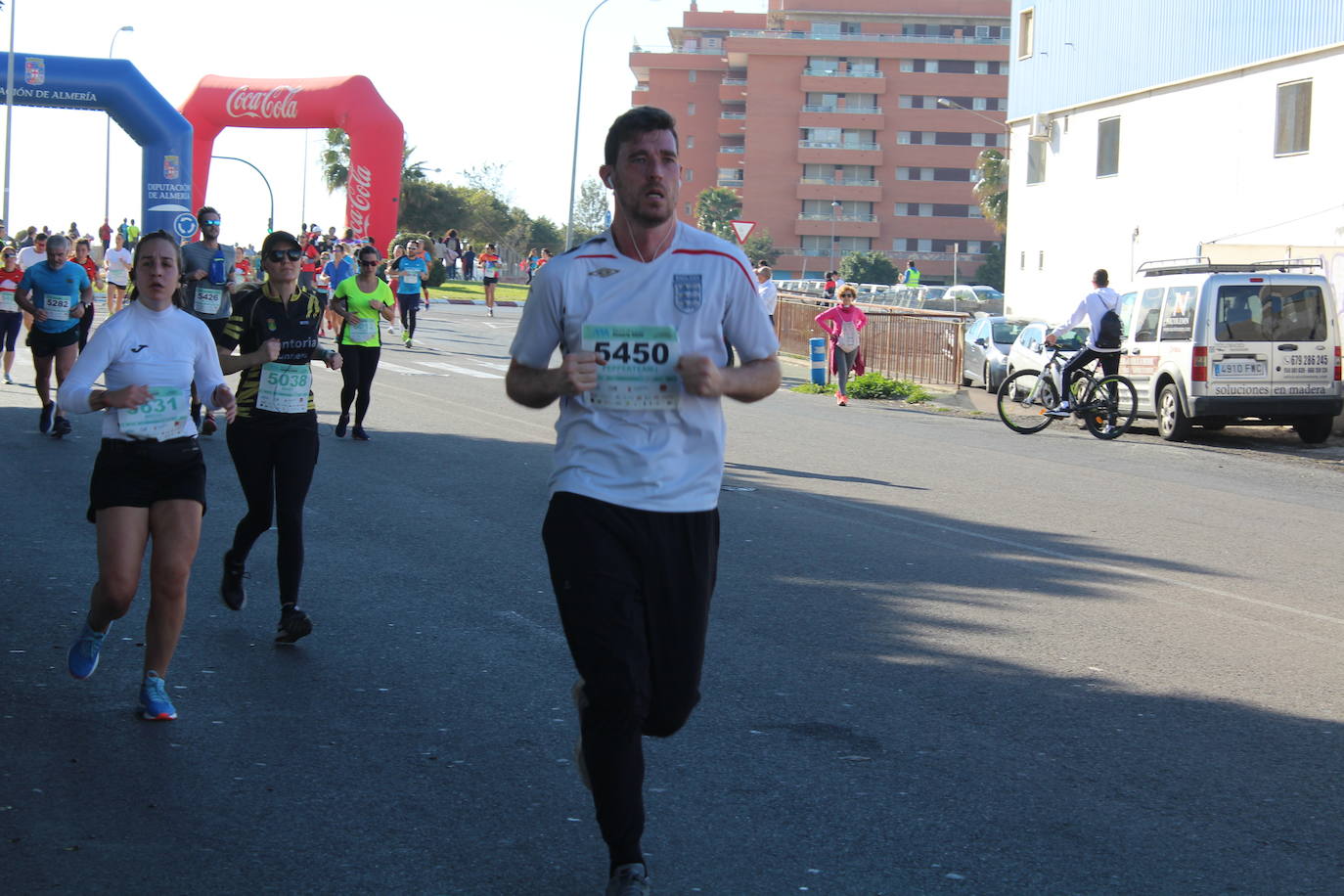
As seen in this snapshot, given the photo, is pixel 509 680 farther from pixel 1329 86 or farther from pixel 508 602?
pixel 1329 86

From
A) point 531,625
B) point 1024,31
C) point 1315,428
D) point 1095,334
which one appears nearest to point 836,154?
point 1024,31

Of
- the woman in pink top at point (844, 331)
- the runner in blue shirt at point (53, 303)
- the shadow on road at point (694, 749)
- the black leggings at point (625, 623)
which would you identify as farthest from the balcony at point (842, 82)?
the black leggings at point (625, 623)

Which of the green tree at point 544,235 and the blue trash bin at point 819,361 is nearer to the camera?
the blue trash bin at point 819,361

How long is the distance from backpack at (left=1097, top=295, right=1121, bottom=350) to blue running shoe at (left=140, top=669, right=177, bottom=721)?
1524cm

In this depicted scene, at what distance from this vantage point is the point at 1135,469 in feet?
49.6

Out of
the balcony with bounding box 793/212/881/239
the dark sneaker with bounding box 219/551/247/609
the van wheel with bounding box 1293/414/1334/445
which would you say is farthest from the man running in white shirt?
the balcony with bounding box 793/212/881/239

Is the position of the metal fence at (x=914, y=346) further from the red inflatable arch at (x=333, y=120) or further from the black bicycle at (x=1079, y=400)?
the red inflatable arch at (x=333, y=120)

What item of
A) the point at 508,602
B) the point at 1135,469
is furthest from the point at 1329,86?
the point at 508,602

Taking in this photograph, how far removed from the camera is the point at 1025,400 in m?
19.4

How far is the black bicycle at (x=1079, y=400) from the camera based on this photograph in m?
18.5

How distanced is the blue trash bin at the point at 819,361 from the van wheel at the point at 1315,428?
26.8ft

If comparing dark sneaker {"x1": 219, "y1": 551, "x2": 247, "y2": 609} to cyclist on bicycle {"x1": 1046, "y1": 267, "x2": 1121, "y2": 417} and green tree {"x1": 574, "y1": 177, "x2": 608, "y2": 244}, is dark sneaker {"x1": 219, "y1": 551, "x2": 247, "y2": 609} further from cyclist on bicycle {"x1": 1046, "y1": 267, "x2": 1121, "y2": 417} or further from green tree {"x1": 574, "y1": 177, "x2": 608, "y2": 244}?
green tree {"x1": 574, "y1": 177, "x2": 608, "y2": 244}

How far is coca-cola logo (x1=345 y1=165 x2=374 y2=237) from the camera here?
108 feet

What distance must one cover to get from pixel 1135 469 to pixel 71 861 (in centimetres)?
1257
